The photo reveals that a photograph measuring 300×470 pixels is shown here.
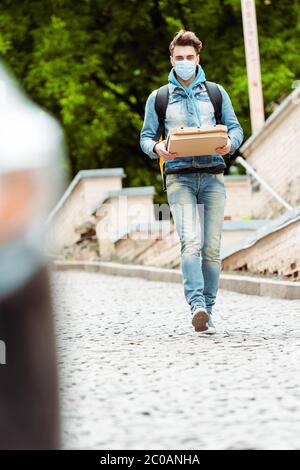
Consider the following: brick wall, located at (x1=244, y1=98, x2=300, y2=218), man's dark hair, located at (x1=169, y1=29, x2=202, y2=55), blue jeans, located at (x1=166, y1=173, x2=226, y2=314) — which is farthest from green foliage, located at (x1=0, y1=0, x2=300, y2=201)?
blue jeans, located at (x1=166, y1=173, x2=226, y2=314)

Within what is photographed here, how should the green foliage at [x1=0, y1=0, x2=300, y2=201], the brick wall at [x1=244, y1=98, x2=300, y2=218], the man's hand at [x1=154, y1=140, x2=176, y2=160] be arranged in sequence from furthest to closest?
the green foliage at [x1=0, y1=0, x2=300, y2=201], the brick wall at [x1=244, y1=98, x2=300, y2=218], the man's hand at [x1=154, y1=140, x2=176, y2=160]

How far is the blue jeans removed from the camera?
7012 millimetres

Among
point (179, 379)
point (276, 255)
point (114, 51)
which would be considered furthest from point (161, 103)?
point (114, 51)

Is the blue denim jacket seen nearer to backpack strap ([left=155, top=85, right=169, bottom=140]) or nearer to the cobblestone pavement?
backpack strap ([left=155, top=85, right=169, bottom=140])

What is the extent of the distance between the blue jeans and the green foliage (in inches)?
561

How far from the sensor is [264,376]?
5320 mm

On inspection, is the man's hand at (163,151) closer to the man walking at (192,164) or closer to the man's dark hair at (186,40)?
the man walking at (192,164)

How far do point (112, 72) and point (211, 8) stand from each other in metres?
2.65

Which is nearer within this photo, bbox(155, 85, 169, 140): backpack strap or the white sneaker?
the white sneaker

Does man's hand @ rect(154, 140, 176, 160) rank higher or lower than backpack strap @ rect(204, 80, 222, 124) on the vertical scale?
lower

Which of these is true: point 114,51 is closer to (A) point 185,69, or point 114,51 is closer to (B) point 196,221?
(A) point 185,69

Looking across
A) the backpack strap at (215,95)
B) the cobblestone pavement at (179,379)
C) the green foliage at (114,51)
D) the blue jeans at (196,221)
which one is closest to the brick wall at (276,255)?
the cobblestone pavement at (179,379)

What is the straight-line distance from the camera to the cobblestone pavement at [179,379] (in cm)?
392
